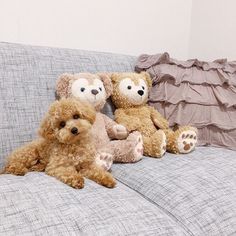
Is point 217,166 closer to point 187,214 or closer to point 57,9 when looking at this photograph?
point 187,214

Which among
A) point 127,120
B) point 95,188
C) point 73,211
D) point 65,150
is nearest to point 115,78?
point 127,120

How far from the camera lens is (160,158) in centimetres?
122

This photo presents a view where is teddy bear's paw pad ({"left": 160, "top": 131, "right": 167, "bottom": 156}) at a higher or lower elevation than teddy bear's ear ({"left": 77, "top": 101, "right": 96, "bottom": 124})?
lower

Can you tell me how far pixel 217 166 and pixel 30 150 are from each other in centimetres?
61

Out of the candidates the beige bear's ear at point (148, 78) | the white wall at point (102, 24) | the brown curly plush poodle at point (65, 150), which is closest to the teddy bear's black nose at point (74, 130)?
the brown curly plush poodle at point (65, 150)

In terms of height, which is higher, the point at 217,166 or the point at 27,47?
the point at 27,47

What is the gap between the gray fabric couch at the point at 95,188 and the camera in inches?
29.9

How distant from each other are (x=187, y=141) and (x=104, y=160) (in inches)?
13.7

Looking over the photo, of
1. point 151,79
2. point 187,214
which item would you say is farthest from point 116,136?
point 187,214

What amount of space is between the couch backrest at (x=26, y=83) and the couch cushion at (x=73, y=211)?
0.78 ft

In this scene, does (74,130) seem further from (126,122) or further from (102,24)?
(102,24)

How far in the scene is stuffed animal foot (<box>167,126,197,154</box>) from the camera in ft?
4.10

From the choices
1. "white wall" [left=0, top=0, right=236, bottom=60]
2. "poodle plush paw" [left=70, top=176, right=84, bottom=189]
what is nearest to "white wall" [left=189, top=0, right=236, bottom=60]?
"white wall" [left=0, top=0, right=236, bottom=60]

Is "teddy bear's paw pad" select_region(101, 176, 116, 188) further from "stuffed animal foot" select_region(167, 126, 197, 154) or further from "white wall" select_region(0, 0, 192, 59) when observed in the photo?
"white wall" select_region(0, 0, 192, 59)
